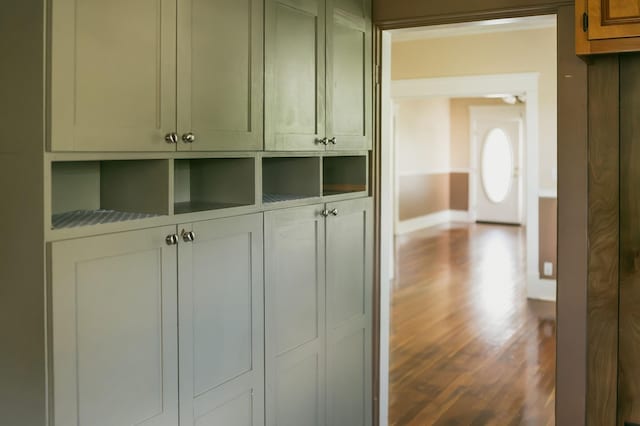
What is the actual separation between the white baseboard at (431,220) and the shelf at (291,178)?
27.5 ft

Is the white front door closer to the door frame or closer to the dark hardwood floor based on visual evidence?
the dark hardwood floor

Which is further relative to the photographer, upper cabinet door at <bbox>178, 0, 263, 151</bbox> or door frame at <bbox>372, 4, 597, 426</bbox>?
door frame at <bbox>372, 4, 597, 426</bbox>

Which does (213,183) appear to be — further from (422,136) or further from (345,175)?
(422,136)

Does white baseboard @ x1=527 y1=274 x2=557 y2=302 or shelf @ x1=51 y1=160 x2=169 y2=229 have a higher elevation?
shelf @ x1=51 y1=160 x2=169 y2=229

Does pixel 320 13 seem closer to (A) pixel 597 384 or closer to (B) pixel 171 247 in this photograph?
A: (B) pixel 171 247

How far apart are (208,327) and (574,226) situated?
148 cm

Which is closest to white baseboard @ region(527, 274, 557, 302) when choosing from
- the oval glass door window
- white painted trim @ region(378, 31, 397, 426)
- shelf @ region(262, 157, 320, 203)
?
white painted trim @ region(378, 31, 397, 426)

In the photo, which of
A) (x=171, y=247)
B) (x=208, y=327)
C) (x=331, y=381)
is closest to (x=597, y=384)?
(x=331, y=381)

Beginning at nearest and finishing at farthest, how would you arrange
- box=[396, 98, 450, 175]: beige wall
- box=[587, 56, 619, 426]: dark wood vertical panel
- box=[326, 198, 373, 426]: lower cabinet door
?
1. box=[587, 56, 619, 426]: dark wood vertical panel
2. box=[326, 198, 373, 426]: lower cabinet door
3. box=[396, 98, 450, 175]: beige wall

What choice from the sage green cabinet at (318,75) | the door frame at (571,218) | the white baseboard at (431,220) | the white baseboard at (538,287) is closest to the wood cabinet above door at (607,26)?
the door frame at (571,218)

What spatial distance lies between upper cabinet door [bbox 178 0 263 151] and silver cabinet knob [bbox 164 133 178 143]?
0.03 metres

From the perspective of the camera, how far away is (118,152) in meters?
1.83

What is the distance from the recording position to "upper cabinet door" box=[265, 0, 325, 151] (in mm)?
2461

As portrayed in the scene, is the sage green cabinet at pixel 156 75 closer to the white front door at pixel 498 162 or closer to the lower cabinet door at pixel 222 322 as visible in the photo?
the lower cabinet door at pixel 222 322
